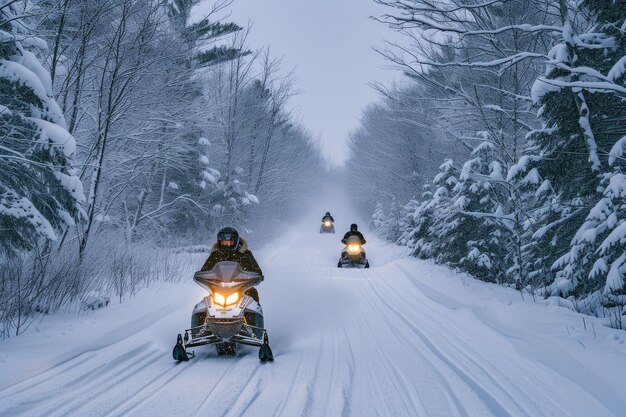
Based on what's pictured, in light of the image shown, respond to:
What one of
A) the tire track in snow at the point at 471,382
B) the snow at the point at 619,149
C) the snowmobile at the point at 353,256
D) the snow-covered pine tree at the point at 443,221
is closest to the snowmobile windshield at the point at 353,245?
the snowmobile at the point at 353,256

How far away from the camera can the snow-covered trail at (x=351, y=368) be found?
3805 millimetres

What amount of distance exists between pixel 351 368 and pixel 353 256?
40.8 ft

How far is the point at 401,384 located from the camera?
4465mm

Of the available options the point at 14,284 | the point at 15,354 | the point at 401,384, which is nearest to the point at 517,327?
the point at 401,384

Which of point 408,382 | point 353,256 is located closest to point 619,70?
point 408,382

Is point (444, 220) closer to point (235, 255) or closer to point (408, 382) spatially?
point (235, 255)

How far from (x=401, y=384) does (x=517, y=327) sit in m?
2.76

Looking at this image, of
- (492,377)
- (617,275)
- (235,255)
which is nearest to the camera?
(492,377)

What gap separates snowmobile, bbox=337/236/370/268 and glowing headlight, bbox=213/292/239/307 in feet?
39.3

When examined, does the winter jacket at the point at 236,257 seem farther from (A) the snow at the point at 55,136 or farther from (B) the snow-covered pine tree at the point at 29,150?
(A) the snow at the point at 55,136

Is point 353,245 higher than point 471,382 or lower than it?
higher

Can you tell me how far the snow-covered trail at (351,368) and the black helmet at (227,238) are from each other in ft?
4.94

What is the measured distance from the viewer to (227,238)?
245 inches

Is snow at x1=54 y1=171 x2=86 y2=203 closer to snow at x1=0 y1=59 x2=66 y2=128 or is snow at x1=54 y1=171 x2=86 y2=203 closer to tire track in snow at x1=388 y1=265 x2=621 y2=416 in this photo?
snow at x1=0 y1=59 x2=66 y2=128
